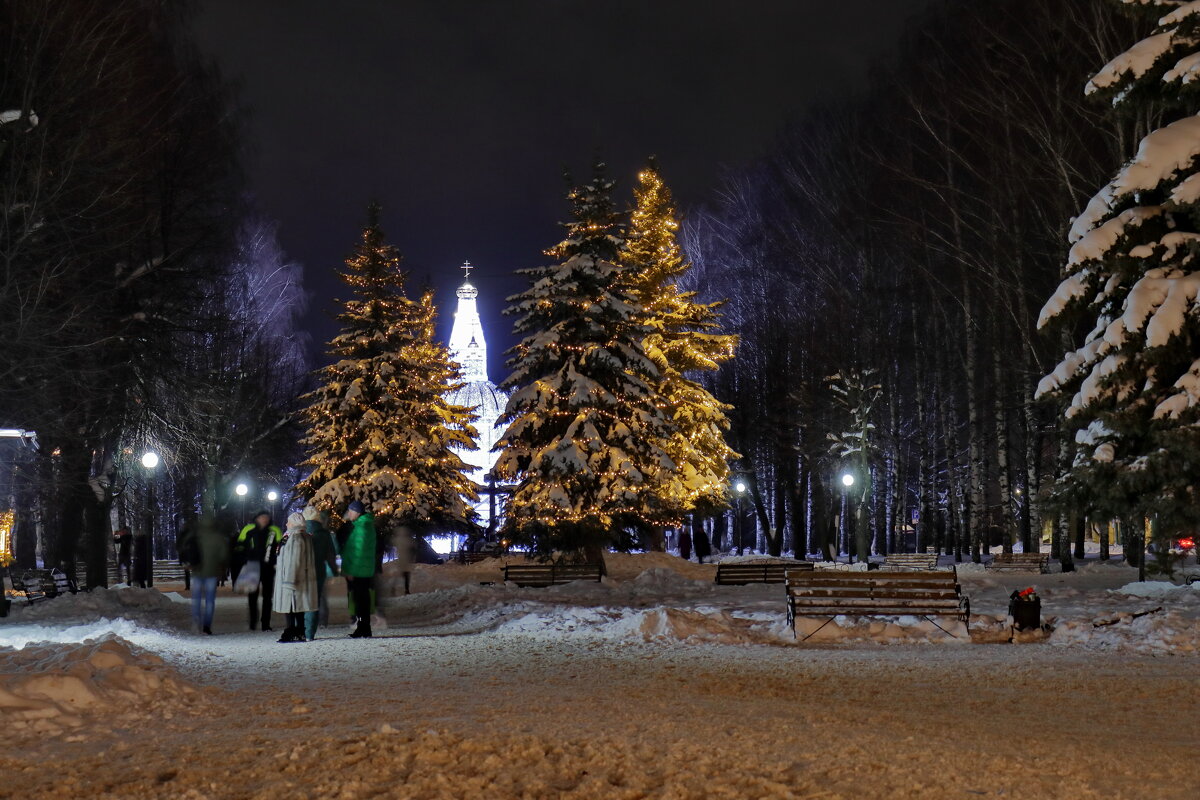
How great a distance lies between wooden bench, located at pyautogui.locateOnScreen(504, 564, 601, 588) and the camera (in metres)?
23.4

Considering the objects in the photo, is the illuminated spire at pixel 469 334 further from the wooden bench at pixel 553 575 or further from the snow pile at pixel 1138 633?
the snow pile at pixel 1138 633

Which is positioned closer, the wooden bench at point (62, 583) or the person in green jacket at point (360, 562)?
the person in green jacket at point (360, 562)

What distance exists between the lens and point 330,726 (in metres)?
7.06

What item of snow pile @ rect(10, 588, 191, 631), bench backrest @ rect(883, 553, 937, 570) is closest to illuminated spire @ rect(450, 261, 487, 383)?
bench backrest @ rect(883, 553, 937, 570)

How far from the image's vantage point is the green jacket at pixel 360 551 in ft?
46.6

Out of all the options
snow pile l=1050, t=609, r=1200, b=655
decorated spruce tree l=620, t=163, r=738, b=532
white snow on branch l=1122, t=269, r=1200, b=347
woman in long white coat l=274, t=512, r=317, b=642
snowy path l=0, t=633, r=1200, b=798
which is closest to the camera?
snowy path l=0, t=633, r=1200, b=798

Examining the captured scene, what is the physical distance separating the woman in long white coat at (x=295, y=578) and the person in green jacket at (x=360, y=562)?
1.57 ft

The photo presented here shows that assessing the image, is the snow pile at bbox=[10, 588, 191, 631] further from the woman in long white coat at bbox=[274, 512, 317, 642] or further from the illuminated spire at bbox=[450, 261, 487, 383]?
the illuminated spire at bbox=[450, 261, 487, 383]

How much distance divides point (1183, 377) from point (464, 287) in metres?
87.1

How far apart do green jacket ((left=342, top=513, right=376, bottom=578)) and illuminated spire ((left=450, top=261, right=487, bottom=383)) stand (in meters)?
75.7

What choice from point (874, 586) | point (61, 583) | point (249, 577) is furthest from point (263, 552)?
point (874, 586)

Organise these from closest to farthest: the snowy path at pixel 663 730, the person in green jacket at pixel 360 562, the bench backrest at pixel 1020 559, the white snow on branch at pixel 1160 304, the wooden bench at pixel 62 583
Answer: the snowy path at pixel 663 730
the white snow on branch at pixel 1160 304
the person in green jacket at pixel 360 562
the wooden bench at pixel 62 583
the bench backrest at pixel 1020 559

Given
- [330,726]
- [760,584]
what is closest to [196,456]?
[760,584]

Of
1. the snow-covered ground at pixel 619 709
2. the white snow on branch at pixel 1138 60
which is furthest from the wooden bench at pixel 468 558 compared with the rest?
the white snow on branch at pixel 1138 60
